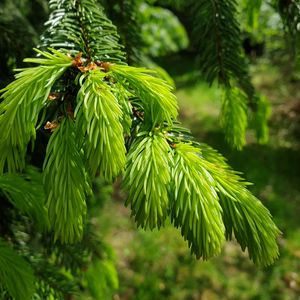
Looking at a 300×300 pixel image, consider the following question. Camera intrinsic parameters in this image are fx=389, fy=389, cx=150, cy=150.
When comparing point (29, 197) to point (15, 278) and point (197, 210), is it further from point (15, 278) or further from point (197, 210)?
point (197, 210)

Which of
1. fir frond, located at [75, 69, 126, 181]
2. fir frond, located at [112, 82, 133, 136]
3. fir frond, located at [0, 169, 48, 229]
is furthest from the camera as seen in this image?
fir frond, located at [0, 169, 48, 229]

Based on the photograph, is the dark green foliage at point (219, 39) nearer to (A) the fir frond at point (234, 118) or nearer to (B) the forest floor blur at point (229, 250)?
(A) the fir frond at point (234, 118)

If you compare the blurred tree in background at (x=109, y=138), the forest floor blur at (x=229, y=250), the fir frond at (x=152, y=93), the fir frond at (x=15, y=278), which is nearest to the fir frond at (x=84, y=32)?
the blurred tree in background at (x=109, y=138)

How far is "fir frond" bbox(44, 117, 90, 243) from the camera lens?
1.88 ft

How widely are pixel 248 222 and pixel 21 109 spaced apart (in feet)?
1.34

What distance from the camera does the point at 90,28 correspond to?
0.81 m

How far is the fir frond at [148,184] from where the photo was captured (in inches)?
22.8

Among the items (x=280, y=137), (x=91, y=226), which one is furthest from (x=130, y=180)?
(x=280, y=137)

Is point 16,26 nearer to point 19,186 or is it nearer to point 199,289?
point 19,186

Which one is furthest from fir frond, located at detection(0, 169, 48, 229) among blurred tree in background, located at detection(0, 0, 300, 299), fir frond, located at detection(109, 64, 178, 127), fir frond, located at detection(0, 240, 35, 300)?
fir frond, located at detection(109, 64, 178, 127)

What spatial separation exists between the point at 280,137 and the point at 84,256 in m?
4.98

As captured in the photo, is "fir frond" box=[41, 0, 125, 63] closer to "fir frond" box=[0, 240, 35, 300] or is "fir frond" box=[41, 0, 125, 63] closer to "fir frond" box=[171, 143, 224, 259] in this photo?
"fir frond" box=[171, 143, 224, 259]

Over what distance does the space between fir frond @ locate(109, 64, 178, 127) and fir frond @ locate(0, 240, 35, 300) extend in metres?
0.40

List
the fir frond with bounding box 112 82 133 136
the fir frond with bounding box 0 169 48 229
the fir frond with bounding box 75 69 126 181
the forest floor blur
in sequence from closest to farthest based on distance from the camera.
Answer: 1. the fir frond with bounding box 75 69 126 181
2. the fir frond with bounding box 112 82 133 136
3. the fir frond with bounding box 0 169 48 229
4. the forest floor blur
